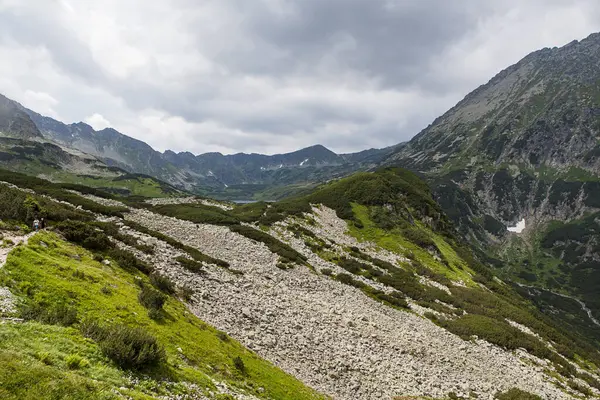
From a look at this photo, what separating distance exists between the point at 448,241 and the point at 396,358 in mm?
61998

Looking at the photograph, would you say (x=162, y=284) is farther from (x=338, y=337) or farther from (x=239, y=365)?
(x=338, y=337)

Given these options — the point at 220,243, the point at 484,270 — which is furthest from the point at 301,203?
the point at 484,270

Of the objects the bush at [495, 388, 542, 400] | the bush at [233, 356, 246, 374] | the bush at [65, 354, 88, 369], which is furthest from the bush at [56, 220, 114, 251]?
the bush at [495, 388, 542, 400]

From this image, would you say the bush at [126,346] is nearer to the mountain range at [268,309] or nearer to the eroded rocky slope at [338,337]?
the mountain range at [268,309]

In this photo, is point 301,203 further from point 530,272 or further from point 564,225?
point 564,225

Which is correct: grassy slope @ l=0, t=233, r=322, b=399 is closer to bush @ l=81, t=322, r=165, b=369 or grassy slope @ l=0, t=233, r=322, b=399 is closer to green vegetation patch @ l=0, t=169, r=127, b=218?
bush @ l=81, t=322, r=165, b=369

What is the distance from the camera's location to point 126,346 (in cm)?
1272

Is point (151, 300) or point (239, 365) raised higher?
point (151, 300)

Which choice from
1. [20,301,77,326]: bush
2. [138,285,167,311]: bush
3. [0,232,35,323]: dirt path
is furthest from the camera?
[138,285,167,311]: bush

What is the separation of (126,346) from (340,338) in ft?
59.2

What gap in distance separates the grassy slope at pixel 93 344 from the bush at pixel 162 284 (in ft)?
5.35

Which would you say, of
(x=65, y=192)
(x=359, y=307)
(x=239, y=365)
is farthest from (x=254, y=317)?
(x=65, y=192)

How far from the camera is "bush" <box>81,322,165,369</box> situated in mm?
12547

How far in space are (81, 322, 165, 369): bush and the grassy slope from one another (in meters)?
0.38
